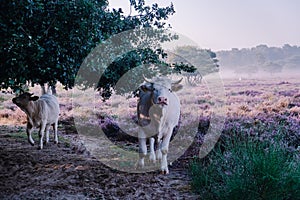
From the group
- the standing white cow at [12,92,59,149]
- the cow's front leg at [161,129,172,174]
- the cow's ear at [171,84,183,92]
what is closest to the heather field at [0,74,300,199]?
the cow's front leg at [161,129,172,174]

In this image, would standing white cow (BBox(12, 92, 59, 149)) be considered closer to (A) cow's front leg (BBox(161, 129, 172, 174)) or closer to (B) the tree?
(B) the tree

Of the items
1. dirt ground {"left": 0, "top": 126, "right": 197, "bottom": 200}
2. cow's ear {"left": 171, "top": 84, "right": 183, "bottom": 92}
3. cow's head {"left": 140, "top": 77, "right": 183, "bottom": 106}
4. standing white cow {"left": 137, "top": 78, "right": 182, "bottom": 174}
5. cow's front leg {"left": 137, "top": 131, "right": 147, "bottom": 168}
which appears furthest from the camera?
cow's ear {"left": 171, "top": 84, "right": 183, "bottom": 92}

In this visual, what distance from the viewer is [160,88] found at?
785 centimetres

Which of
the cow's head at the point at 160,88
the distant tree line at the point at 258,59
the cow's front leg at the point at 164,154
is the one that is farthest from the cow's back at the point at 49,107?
the distant tree line at the point at 258,59

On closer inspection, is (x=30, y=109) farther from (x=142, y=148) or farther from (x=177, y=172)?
(x=177, y=172)

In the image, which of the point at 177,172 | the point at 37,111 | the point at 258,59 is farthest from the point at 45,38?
the point at 258,59

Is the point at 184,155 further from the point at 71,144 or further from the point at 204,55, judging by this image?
the point at 204,55

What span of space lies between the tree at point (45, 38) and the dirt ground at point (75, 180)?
6.78ft

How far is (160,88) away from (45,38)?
9.25 feet

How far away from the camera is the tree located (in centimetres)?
571

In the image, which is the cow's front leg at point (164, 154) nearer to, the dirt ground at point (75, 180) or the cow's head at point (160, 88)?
the dirt ground at point (75, 180)

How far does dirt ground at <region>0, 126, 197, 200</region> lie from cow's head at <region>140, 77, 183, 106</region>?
178 centimetres

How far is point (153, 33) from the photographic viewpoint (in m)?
10.7

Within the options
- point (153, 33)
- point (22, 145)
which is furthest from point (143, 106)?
point (22, 145)
